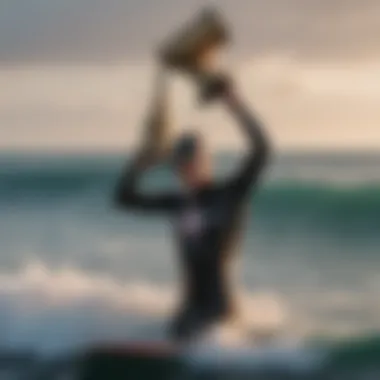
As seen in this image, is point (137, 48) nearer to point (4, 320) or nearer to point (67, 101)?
point (67, 101)

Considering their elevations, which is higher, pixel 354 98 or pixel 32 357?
pixel 354 98

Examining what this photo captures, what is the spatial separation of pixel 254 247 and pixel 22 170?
14.0 inches

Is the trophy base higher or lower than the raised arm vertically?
higher

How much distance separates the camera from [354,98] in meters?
1.23

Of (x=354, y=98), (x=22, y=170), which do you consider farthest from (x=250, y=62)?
(x=22, y=170)

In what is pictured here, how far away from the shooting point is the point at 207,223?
1211 mm

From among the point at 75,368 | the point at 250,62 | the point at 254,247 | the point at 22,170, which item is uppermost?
the point at 250,62

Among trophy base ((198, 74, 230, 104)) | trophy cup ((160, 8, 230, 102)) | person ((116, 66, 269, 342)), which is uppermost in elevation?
trophy cup ((160, 8, 230, 102))

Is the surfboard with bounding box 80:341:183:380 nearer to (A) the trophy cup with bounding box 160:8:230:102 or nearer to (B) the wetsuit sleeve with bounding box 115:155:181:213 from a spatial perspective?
(B) the wetsuit sleeve with bounding box 115:155:181:213

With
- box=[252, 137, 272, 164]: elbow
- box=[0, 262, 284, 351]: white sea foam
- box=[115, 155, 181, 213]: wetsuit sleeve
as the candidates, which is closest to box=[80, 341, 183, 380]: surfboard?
box=[0, 262, 284, 351]: white sea foam

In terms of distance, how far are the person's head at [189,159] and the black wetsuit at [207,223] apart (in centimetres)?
2

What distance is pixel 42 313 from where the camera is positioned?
3.97 feet

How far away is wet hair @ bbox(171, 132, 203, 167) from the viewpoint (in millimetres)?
1217

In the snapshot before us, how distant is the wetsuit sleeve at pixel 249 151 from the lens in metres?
1.21
